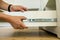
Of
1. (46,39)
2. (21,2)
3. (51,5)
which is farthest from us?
(21,2)

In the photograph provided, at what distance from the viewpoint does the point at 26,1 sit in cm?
180

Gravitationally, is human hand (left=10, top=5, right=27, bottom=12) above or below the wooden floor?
above

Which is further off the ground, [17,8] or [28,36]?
[17,8]

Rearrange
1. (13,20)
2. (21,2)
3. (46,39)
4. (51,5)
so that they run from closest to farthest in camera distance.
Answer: (13,20) < (46,39) < (51,5) < (21,2)

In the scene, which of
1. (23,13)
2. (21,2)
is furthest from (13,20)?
(21,2)

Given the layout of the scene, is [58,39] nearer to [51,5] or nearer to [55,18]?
[55,18]

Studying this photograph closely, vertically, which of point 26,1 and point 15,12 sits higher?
point 26,1

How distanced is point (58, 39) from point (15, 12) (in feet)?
1.10

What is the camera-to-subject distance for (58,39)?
2.94ft

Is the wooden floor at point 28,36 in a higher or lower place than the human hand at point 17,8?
lower

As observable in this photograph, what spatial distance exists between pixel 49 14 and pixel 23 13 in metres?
0.17

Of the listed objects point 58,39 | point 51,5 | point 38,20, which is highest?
point 51,5

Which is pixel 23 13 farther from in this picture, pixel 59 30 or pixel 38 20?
pixel 59 30

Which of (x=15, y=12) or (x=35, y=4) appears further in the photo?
(x=35, y=4)
